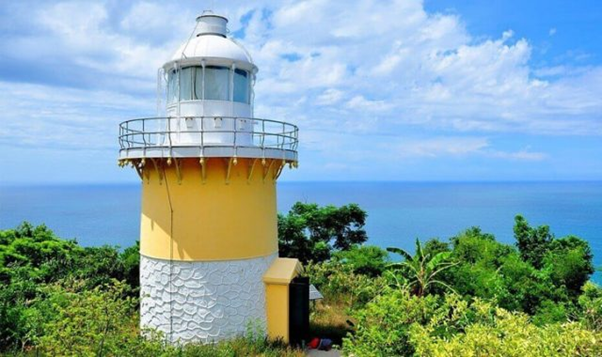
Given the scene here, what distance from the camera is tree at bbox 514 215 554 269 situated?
835 inches

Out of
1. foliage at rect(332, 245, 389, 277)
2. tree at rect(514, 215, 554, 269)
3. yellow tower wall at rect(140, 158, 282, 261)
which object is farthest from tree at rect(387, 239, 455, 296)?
tree at rect(514, 215, 554, 269)

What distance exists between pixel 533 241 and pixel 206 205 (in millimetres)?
17331

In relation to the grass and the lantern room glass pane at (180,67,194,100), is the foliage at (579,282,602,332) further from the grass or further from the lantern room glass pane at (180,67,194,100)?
the lantern room glass pane at (180,67,194,100)

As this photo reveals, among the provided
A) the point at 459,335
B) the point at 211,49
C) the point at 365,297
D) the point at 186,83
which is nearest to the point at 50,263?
the point at 186,83

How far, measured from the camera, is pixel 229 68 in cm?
1224

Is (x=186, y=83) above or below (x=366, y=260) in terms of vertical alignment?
above

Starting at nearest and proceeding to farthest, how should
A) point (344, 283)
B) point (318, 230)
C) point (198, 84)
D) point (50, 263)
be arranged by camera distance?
point (198, 84) < point (50, 263) < point (344, 283) < point (318, 230)

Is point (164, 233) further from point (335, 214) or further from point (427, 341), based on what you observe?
point (335, 214)

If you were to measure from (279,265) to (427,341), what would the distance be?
6.71 m

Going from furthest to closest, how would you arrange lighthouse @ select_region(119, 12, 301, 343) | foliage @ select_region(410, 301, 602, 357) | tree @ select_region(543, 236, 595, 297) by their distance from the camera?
tree @ select_region(543, 236, 595, 297) → lighthouse @ select_region(119, 12, 301, 343) → foliage @ select_region(410, 301, 602, 357)

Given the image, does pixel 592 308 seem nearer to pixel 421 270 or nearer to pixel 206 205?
pixel 421 270

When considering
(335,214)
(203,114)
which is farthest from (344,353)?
(335,214)

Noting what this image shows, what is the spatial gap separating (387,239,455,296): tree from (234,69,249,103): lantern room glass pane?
308 inches

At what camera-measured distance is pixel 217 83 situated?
40.1ft
